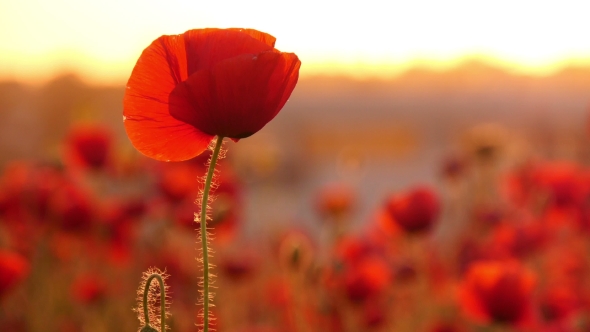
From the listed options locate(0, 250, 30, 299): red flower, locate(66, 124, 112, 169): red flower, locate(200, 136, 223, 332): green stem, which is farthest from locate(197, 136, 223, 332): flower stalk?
locate(66, 124, 112, 169): red flower

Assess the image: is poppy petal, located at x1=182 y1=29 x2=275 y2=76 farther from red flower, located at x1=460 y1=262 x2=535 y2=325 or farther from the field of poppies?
red flower, located at x1=460 y1=262 x2=535 y2=325

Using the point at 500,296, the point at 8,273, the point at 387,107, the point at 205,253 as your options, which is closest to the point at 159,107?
the point at 205,253

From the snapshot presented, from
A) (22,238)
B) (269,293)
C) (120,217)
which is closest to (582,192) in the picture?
(269,293)

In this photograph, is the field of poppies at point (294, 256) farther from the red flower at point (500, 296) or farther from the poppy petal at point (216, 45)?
the poppy petal at point (216, 45)

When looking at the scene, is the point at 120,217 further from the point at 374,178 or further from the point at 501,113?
the point at 501,113

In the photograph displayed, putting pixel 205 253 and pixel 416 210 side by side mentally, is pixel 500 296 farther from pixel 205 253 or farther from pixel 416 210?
pixel 205 253

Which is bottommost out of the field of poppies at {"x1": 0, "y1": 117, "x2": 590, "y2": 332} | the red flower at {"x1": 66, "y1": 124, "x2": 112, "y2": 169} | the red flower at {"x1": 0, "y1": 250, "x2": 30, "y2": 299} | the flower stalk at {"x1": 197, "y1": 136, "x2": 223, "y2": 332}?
the flower stalk at {"x1": 197, "y1": 136, "x2": 223, "y2": 332}
